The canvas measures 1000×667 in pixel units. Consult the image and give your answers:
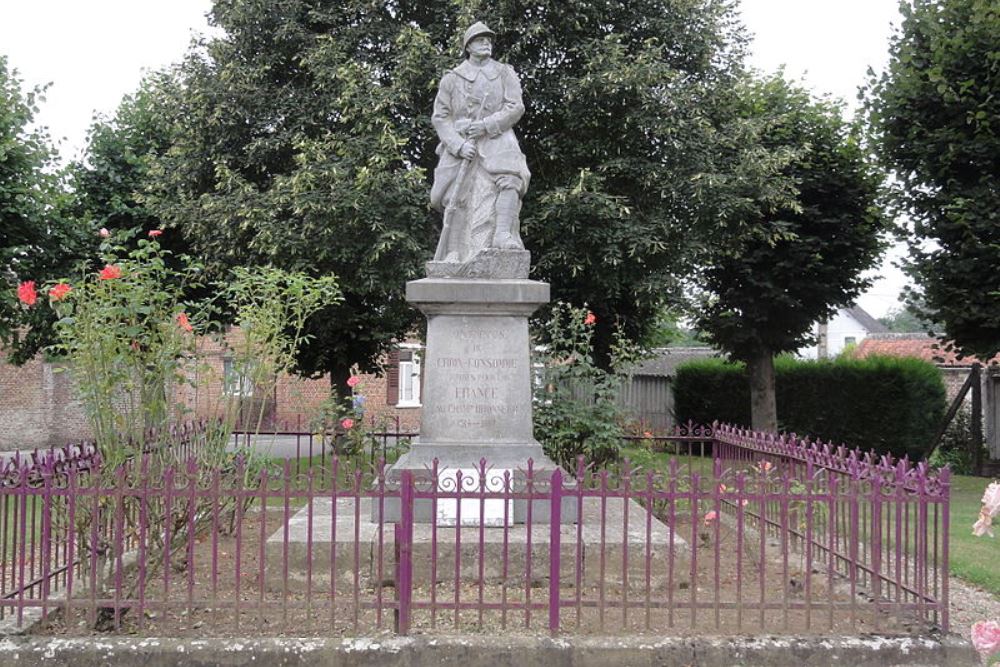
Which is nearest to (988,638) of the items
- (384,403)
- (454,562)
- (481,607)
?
(481,607)

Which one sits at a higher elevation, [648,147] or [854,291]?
[648,147]

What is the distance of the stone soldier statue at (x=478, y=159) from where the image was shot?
7.46 meters

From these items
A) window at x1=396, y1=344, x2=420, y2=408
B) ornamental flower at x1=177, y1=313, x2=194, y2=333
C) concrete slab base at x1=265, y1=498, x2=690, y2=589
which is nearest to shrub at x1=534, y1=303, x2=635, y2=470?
concrete slab base at x1=265, y1=498, x2=690, y2=589

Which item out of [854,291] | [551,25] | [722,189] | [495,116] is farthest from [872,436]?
[495,116]

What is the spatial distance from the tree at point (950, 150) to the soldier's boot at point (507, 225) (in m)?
8.07

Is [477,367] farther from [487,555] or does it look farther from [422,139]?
[422,139]

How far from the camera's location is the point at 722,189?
42.6ft

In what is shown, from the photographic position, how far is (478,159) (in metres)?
7.53

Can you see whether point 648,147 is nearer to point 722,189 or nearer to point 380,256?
point 722,189

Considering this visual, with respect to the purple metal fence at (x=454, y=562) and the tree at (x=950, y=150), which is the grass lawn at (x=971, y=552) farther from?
the tree at (x=950, y=150)

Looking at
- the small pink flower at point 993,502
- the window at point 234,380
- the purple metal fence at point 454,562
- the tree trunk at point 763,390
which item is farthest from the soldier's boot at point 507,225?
the tree trunk at point 763,390

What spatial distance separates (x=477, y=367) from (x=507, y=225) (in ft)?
4.10

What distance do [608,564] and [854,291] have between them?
12012mm

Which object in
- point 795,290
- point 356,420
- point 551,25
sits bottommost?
point 356,420
